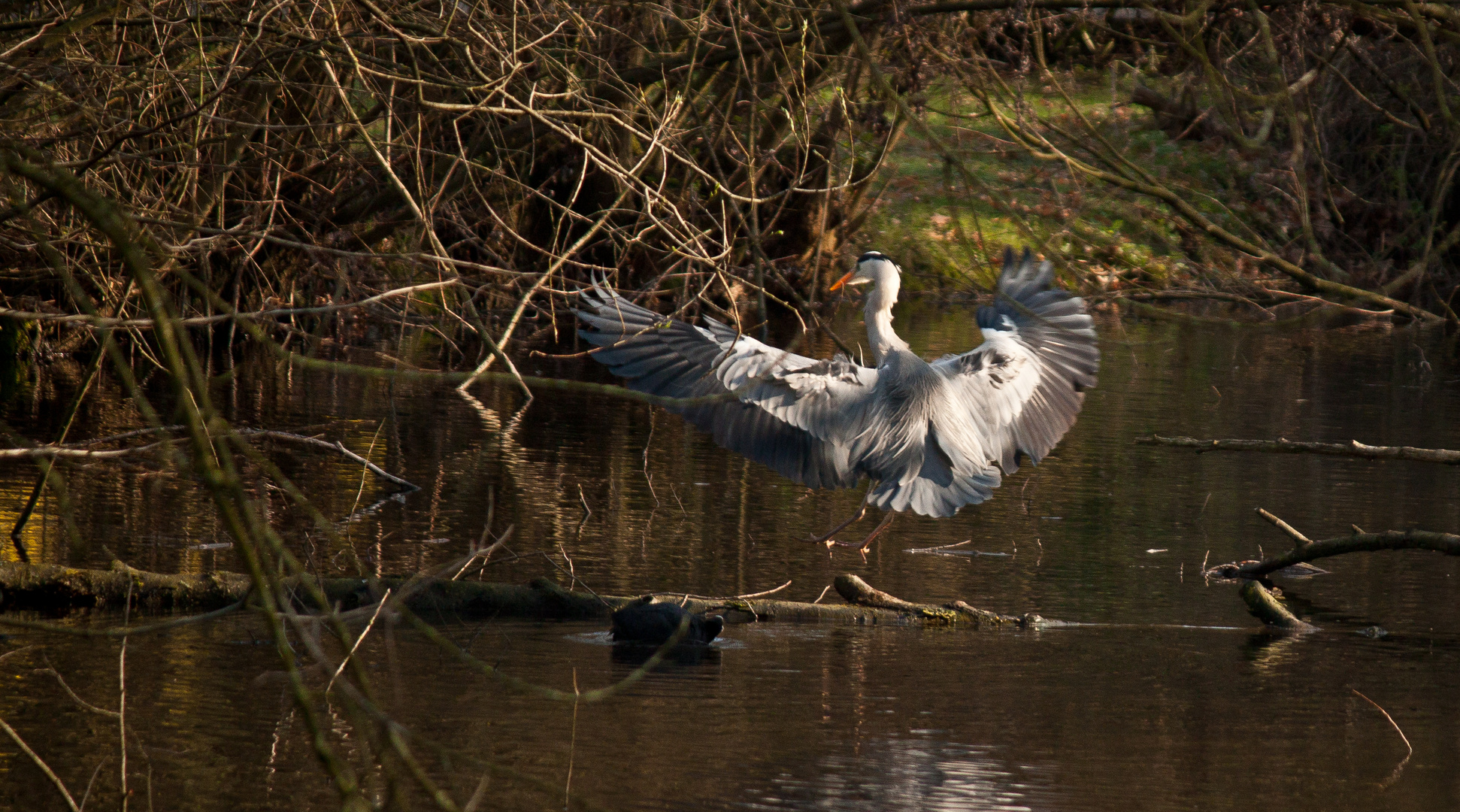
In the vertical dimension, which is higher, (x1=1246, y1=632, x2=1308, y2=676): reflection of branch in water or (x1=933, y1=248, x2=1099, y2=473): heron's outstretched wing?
(x1=933, y1=248, x2=1099, y2=473): heron's outstretched wing

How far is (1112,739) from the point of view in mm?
4660

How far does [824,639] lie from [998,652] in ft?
1.89

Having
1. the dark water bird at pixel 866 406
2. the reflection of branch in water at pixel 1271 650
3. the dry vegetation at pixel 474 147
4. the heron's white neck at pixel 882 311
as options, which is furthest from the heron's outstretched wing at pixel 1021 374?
the reflection of branch in water at pixel 1271 650

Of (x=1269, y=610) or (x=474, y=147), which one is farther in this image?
(x=474, y=147)

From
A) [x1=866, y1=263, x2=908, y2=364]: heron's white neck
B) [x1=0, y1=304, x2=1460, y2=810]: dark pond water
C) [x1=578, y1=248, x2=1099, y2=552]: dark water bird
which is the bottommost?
[x1=0, y1=304, x2=1460, y2=810]: dark pond water

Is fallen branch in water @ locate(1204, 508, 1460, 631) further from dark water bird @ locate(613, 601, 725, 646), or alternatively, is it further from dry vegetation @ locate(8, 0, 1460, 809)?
dark water bird @ locate(613, 601, 725, 646)

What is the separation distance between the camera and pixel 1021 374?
25.0 feet

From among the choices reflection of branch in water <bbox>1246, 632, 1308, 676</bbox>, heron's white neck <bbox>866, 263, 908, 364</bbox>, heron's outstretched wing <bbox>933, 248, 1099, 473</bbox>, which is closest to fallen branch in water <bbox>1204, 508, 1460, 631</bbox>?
reflection of branch in water <bbox>1246, 632, 1308, 676</bbox>

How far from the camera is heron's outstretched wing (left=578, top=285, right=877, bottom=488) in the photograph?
23.1ft

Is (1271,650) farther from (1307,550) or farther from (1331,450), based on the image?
(1331,450)

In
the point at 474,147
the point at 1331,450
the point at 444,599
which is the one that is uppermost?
the point at 474,147

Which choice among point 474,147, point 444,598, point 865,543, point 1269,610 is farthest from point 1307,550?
point 474,147

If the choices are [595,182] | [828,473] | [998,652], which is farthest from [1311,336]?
[998,652]

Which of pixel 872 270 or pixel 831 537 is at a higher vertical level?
pixel 872 270
